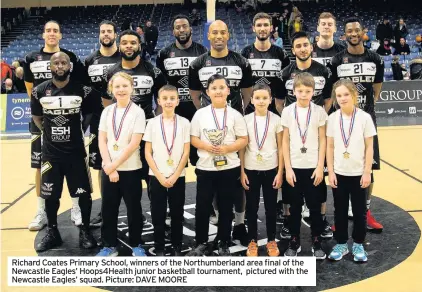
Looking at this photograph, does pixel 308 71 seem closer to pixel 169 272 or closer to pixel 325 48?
pixel 325 48

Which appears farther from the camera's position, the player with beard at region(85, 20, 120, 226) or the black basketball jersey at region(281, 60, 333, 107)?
the player with beard at region(85, 20, 120, 226)

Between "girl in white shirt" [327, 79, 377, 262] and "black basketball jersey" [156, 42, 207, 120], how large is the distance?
1.52 m

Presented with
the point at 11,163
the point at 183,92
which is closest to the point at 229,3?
the point at 11,163

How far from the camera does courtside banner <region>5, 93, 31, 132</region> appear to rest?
1066 cm

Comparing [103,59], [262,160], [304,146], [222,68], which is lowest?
[262,160]

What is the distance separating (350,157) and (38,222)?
10.4 ft

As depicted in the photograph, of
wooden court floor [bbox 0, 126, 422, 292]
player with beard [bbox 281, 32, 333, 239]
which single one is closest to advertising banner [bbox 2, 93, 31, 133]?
wooden court floor [bbox 0, 126, 422, 292]

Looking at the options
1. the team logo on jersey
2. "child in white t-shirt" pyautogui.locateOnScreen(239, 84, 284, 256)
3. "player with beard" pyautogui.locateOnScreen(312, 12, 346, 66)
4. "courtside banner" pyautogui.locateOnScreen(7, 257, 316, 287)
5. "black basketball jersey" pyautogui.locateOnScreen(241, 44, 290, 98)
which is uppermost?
"player with beard" pyautogui.locateOnScreen(312, 12, 346, 66)

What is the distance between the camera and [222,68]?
406cm

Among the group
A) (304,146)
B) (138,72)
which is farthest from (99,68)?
(304,146)

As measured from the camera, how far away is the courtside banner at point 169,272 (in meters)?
3.36

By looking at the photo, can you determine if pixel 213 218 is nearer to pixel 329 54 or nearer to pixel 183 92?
pixel 183 92

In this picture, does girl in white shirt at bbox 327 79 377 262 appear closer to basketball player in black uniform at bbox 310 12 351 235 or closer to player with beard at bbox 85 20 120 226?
basketball player in black uniform at bbox 310 12 351 235

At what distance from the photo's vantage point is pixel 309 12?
1898 centimetres
